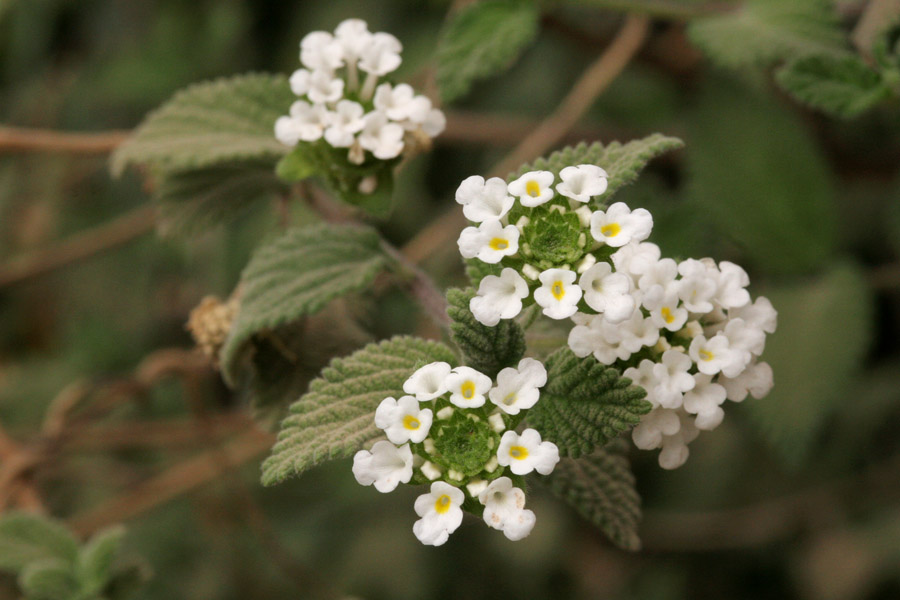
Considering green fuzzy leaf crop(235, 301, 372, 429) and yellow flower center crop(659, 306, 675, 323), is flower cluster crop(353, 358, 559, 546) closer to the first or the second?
yellow flower center crop(659, 306, 675, 323)

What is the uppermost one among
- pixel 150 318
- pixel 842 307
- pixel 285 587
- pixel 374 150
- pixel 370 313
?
pixel 374 150

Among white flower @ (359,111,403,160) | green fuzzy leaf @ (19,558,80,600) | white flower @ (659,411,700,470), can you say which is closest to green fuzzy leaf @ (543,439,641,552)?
white flower @ (659,411,700,470)

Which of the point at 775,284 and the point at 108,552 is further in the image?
the point at 775,284

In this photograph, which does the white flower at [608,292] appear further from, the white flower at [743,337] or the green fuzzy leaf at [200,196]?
the green fuzzy leaf at [200,196]

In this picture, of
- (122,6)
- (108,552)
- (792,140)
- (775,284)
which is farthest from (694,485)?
(122,6)

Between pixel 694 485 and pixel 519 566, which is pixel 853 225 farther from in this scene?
pixel 519 566

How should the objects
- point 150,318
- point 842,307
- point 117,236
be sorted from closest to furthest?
point 842,307
point 117,236
point 150,318

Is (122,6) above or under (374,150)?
under
